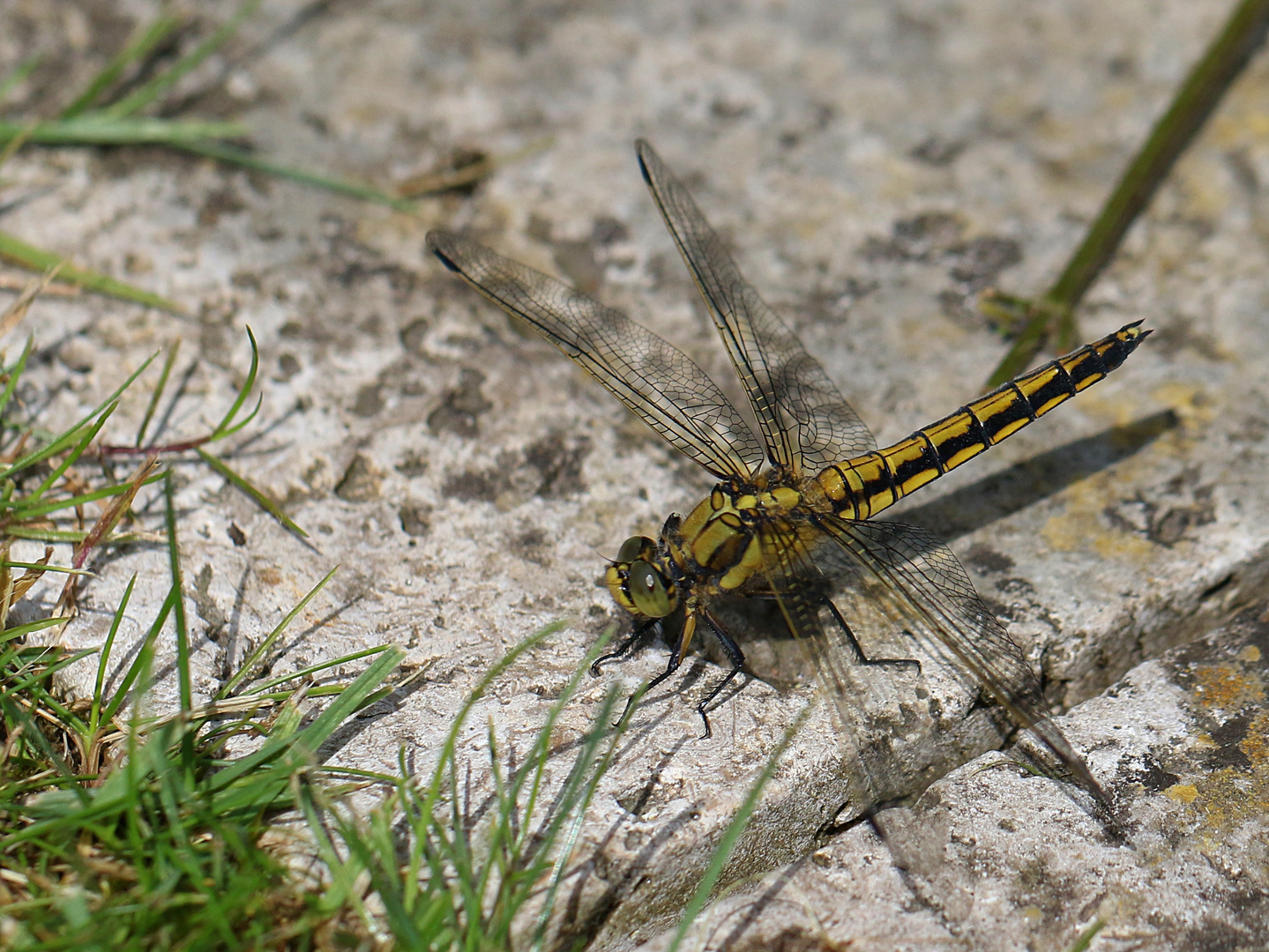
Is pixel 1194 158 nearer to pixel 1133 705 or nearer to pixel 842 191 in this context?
pixel 842 191

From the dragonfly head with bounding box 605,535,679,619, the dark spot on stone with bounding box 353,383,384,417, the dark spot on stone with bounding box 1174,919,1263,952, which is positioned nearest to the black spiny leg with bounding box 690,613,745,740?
the dragonfly head with bounding box 605,535,679,619

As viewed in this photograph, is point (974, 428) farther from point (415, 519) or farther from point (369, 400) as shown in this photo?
point (369, 400)

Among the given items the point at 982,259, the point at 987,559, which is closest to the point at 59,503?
the point at 987,559

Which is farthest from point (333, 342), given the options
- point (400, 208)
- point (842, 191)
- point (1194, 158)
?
point (1194, 158)

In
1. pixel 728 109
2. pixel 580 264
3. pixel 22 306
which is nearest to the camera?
pixel 22 306

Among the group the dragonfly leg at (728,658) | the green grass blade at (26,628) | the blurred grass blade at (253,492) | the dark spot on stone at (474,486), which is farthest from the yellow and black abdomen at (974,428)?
the green grass blade at (26,628)

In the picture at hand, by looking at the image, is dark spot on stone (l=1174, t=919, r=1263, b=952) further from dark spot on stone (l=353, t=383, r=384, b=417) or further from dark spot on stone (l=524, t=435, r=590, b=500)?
dark spot on stone (l=353, t=383, r=384, b=417)
